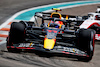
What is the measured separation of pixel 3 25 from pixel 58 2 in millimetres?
9958

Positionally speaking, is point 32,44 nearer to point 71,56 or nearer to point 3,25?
point 71,56

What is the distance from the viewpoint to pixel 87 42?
7.41 metres

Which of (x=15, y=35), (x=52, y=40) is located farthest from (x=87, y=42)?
(x=15, y=35)

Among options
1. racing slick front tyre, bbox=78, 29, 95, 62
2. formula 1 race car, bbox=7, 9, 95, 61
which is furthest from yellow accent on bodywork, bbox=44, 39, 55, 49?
racing slick front tyre, bbox=78, 29, 95, 62

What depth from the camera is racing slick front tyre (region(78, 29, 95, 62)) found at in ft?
23.9

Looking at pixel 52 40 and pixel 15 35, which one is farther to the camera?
pixel 15 35

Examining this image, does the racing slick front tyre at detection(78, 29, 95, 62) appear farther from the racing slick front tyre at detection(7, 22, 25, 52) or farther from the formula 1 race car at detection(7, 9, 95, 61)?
the racing slick front tyre at detection(7, 22, 25, 52)

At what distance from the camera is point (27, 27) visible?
8.31m

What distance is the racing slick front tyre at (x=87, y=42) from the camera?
23.9 feet

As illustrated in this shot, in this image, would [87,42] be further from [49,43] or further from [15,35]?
[15,35]

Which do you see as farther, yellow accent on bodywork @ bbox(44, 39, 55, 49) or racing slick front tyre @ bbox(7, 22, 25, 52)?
racing slick front tyre @ bbox(7, 22, 25, 52)

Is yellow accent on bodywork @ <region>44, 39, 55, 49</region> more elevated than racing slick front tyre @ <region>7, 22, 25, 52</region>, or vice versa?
racing slick front tyre @ <region>7, 22, 25, 52</region>

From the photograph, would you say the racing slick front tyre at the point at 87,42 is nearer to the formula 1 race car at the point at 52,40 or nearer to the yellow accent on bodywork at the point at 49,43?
the formula 1 race car at the point at 52,40

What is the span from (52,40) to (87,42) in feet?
3.63
